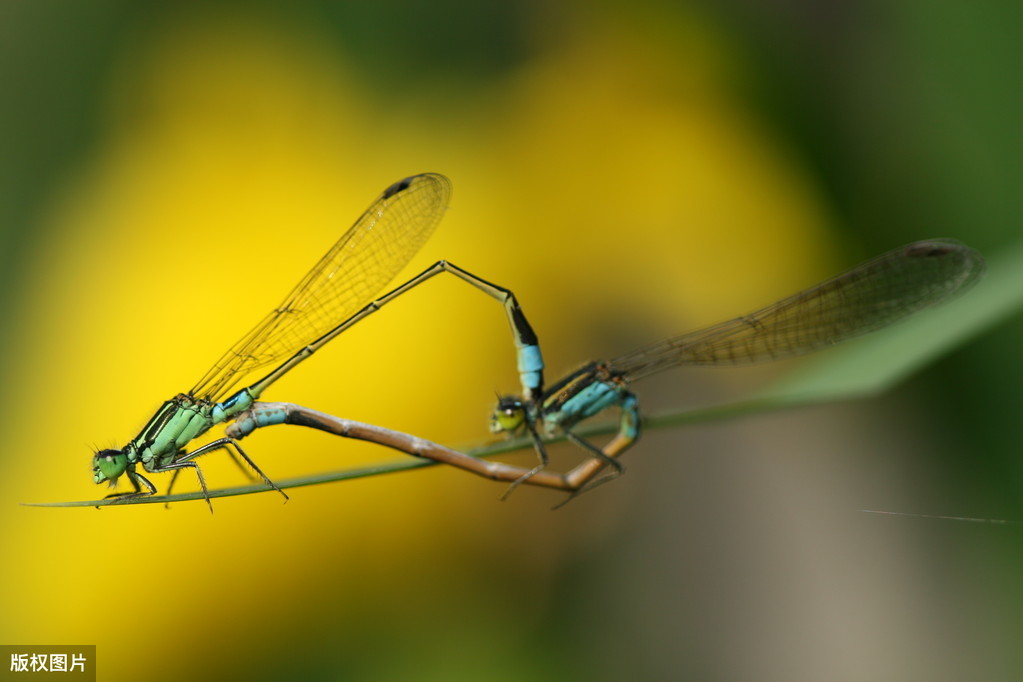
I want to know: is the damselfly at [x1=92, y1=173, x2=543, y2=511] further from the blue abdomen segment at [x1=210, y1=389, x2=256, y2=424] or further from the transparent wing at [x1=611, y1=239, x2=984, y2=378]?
the transparent wing at [x1=611, y1=239, x2=984, y2=378]

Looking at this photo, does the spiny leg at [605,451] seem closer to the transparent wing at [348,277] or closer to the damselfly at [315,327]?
the damselfly at [315,327]

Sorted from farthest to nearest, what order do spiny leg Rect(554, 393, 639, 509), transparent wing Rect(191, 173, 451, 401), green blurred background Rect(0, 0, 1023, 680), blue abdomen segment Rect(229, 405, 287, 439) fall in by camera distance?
green blurred background Rect(0, 0, 1023, 680) → transparent wing Rect(191, 173, 451, 401) → blue abdomen segment Rect(229, 405, 287, 439) → spiny leg Rect(554, 393, 639, 509)

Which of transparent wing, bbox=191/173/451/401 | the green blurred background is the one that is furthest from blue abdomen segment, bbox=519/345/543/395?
the green blurred background

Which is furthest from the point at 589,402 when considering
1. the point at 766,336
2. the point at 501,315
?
the point at 501,315

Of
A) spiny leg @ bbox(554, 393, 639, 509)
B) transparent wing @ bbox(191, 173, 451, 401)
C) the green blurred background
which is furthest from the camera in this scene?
the green blurred background

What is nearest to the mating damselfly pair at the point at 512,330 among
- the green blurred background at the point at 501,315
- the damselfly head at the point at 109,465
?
the damselfly head at the point at 109,465

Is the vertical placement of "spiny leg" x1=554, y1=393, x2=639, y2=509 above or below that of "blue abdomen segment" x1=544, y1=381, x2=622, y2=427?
below

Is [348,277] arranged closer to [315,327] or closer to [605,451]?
[315,327]

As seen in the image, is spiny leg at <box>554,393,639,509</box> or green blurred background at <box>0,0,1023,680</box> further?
green blurred background at <box>0,0,1023,680</box>

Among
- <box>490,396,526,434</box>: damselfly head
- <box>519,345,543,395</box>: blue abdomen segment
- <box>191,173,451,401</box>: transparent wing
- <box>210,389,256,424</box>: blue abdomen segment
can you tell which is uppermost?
<box>191,173,451,401</box>: transparent wing
